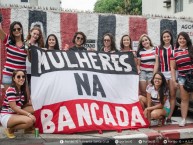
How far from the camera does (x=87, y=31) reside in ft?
23.4

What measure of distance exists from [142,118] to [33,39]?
214 centimetres

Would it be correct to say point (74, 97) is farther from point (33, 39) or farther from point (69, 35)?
point (69, 35)

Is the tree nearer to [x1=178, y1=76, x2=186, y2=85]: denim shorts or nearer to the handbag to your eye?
[x1=178, y1=76, x2=186, y2=85]: denim shorts

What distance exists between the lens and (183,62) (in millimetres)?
5734

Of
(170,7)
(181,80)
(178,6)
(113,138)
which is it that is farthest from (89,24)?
(170,7)

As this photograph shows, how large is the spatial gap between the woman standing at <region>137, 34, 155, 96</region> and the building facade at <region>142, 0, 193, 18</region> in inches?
534

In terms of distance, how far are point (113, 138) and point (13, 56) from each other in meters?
1.96

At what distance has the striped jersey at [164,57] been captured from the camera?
19.8ft

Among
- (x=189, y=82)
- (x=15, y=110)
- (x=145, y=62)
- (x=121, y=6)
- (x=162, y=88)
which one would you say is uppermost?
(x=121, y=6)

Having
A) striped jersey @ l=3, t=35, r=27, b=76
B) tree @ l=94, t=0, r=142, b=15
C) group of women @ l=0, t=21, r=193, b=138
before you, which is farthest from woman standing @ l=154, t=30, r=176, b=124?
tree @ l=94, t=0, r=142, b=15

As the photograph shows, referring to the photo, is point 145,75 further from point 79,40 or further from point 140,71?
point 79,40

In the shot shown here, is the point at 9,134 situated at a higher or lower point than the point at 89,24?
lower

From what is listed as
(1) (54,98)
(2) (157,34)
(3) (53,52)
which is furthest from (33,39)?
(2) (157,34)

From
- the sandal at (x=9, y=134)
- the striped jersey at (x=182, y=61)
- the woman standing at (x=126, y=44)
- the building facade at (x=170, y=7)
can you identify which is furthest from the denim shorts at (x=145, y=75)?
the building facade at (x=170, y=7)
